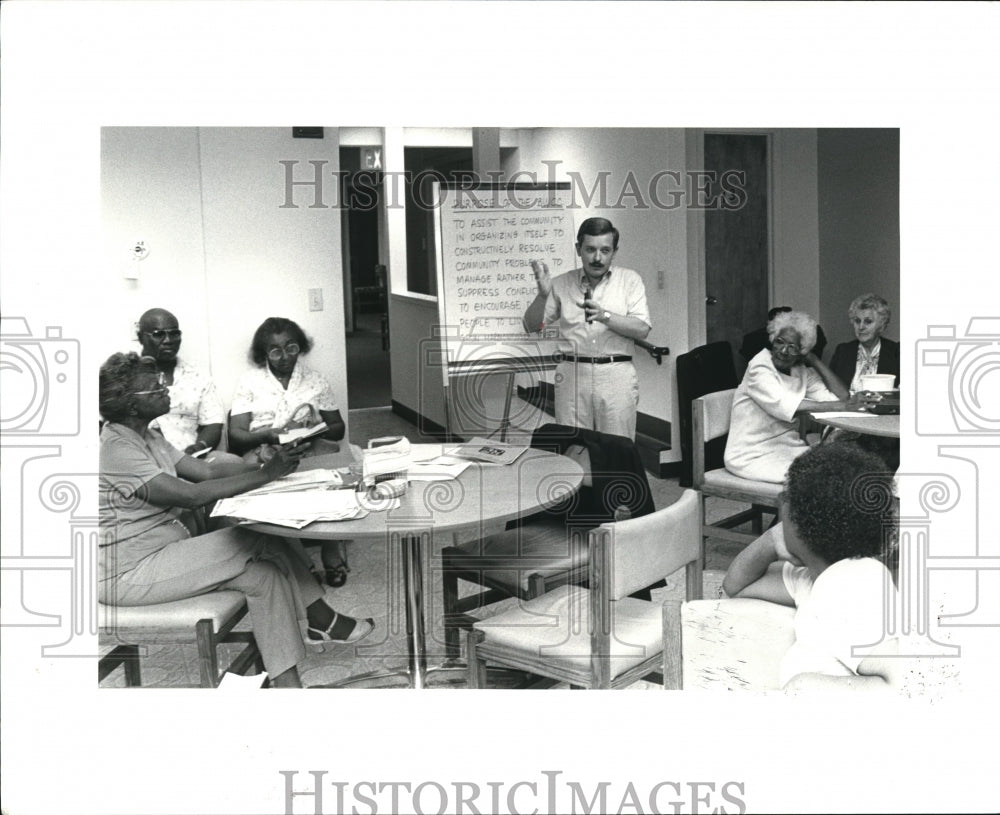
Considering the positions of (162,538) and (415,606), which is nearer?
(162,538)

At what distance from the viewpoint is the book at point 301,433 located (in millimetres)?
4184

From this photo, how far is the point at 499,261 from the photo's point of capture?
488 cm

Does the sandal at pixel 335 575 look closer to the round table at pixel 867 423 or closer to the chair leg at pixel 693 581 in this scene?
the chair leg at pixel 693 581

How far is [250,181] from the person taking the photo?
190 inches

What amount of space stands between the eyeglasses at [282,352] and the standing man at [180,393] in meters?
0.29

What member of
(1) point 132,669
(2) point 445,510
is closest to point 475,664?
(2) point 445,510

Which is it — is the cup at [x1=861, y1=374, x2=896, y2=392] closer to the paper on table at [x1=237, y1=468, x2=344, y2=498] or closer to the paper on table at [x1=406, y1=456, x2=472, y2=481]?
the paper on table at [x1=406, y1=456, x2=472, y2=481]

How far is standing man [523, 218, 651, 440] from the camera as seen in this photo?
175 inches

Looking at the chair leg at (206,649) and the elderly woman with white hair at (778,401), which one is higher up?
the elderly woman with white hair at (778,401)

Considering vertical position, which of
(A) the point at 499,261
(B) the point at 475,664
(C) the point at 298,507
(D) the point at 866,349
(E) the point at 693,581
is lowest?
(B) the point at 475,664

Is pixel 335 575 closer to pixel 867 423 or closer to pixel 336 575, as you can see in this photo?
pixel 336 575

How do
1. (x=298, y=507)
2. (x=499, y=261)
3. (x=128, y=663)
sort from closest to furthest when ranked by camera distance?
1. (x=298, y=507)
2. (x=128, y=663)
3. (x=499, y=261)

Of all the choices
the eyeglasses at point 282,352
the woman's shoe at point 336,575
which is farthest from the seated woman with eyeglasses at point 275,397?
the woman's shoe at point 336,575

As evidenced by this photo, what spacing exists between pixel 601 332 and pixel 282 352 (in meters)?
1.38
